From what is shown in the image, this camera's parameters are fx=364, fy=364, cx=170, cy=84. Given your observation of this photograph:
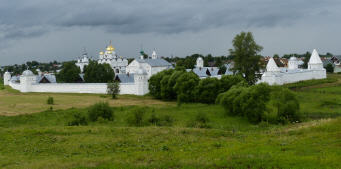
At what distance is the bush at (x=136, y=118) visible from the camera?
18.4m

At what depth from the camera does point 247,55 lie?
4009 centimetres

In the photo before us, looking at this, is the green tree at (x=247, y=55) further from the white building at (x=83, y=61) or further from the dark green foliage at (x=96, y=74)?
the white building at (x=83, y=61)

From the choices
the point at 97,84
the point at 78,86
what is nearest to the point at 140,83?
the point at 97,84

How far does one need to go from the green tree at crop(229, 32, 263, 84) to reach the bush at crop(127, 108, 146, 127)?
917 inches

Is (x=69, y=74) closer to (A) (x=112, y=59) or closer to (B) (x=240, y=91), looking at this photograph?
(A) (x=112, y=59)

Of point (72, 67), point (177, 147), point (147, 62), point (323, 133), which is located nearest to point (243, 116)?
point (323, 133)

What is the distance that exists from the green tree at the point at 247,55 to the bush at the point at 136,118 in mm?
23286

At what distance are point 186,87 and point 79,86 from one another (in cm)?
1587

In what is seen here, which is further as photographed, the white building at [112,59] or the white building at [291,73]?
the white building at [112,59]

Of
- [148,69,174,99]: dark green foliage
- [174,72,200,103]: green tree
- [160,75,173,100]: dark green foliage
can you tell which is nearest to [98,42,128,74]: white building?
[148,69,174,99]: dark green foliage

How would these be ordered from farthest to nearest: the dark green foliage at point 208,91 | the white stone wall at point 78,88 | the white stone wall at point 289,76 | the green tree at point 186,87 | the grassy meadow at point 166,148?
the white stone wall at point 289,76, the white stone wall at point 78,88, the green tree at point 186,87, the dark green foliage at point 208,91, the grassy meadow at point 166,148

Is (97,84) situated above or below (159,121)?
above

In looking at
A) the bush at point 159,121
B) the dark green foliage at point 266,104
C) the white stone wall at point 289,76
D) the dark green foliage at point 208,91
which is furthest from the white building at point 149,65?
the bush at point 159,121

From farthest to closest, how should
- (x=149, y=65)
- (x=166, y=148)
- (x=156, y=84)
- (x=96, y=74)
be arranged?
(x=149, y=65) → (x=96, y=74) → (x=156, y=84) → (x=166, y=148)
